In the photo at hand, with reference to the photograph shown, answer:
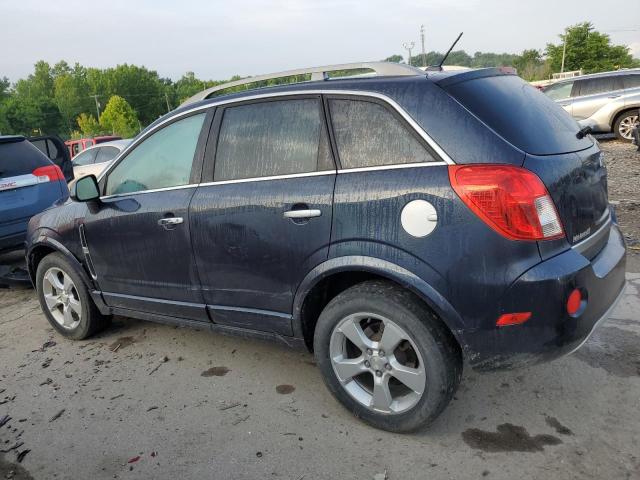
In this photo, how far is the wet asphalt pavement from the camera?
256cm

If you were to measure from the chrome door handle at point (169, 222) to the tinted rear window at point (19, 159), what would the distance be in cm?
374

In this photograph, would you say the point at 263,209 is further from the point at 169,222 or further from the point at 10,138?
the point at 10,138

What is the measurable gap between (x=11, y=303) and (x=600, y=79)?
1363cm

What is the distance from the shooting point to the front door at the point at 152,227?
11.2 feet

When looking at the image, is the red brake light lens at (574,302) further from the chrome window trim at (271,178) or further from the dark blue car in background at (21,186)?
the dark blue car in background at (21,186)

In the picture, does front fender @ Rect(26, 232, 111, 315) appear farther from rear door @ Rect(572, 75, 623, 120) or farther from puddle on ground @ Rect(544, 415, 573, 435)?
rear door @ Rect(572, 75, 623, 120)

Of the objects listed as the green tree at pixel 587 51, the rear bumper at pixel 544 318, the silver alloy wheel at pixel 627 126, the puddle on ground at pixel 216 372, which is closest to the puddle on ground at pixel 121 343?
the puddle on ground at pixel 216 372

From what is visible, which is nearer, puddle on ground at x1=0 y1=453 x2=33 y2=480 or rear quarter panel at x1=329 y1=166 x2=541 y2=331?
rear quarter panel at x1=329 y1=166 x2=541 y2=331

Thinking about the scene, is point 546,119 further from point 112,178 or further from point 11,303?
point 11,303

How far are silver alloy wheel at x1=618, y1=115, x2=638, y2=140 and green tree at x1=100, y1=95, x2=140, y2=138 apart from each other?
7040 cm

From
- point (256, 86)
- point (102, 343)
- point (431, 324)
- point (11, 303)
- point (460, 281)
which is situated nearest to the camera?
point (460, 281)

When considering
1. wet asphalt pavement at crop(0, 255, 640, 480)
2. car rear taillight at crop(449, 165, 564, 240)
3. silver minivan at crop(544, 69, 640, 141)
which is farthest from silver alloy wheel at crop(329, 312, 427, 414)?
silver minivan at crop(544, 69, 640, 141)

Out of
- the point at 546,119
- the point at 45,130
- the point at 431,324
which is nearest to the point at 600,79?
the point at 546,119

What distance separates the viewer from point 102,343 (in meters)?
4.27
